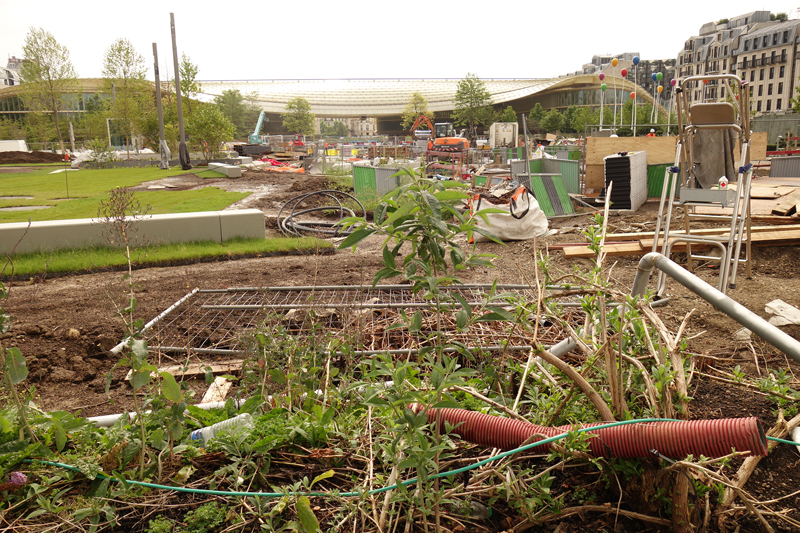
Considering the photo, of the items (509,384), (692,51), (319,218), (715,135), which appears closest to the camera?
(509,384)

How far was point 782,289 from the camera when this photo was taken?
6.11 meters

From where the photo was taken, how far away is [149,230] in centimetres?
986

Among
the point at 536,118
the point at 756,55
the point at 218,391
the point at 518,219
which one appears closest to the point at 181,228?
the point at 518,219

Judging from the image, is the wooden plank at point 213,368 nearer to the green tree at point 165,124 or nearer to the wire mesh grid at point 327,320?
the wire mesh grid at point 327,320

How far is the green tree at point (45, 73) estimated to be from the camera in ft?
129

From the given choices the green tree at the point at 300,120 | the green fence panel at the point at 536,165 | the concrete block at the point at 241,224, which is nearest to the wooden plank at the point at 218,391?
the concrete block at the point at 241,224

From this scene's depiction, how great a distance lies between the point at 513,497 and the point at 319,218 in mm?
12875

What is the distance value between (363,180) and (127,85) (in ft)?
101

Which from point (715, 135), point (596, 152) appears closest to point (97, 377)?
point (715, 135)

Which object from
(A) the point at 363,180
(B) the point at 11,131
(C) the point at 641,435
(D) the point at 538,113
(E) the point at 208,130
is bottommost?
(C) the point at 641,435

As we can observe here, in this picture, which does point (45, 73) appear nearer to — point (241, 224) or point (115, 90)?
point (115, 90)

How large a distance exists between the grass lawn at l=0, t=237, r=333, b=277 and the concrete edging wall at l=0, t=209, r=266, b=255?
0.16m

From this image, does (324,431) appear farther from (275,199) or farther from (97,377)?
(275,199)

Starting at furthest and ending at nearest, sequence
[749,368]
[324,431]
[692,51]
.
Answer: [692,51], [749,368], [324,431]
